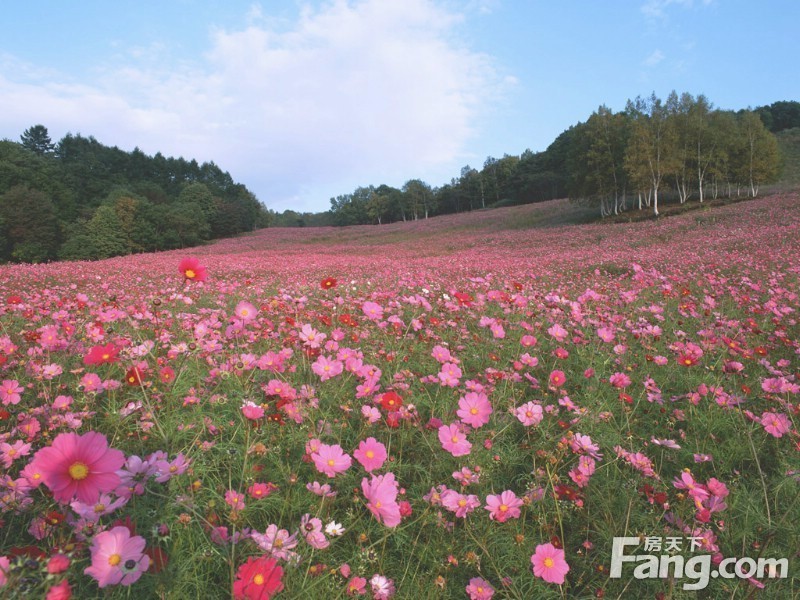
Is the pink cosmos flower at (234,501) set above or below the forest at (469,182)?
below

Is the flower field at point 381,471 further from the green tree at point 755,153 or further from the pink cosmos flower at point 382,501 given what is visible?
the green tree at point 755,153

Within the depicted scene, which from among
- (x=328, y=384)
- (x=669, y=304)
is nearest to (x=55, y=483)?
(x=328, y=384)

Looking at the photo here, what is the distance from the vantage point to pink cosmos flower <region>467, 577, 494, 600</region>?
3.81 feet

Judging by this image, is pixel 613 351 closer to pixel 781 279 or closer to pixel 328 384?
pixel 328 384

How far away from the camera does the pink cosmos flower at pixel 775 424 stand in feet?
5.73

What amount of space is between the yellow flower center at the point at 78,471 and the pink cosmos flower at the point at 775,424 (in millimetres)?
2551

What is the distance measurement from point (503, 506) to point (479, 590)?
10.2 inches

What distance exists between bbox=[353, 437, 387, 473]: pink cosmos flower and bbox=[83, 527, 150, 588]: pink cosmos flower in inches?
22.9

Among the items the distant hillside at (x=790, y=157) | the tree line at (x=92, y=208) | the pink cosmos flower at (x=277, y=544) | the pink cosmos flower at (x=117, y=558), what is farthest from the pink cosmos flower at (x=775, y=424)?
the tree line at (x=92, y=208)

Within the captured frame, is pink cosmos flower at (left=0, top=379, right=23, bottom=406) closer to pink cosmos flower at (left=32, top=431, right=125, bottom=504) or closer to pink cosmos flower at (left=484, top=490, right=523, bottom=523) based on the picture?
pink cosmos flower at (left=32, top=431, right=125, bottom=504)

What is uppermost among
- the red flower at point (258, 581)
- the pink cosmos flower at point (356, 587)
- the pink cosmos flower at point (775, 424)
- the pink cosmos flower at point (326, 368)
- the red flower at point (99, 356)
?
the red flower at point (99, 356)

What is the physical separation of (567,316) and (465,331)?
40.9 inches

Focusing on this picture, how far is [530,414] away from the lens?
6.11ft

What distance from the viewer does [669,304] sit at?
488 centimetres
